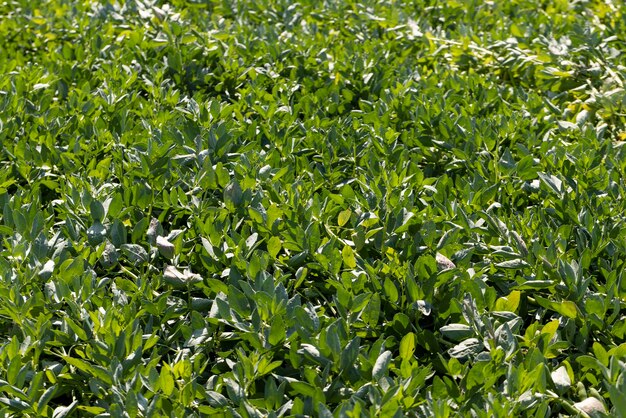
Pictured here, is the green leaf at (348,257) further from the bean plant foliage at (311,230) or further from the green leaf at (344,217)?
the green leaf at (344,217)

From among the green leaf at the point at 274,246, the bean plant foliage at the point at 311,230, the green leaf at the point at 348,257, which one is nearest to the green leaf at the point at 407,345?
the bean plant foliage at the point at 311,230

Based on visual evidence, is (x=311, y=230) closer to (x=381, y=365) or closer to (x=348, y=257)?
(x=348, y=257)

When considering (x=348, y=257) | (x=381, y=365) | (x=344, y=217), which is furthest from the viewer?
(x=344, y=217)

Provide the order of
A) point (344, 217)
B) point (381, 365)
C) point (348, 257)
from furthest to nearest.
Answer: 1. point (344, 217)
2. point (348, 257)
3. point (381, 365)

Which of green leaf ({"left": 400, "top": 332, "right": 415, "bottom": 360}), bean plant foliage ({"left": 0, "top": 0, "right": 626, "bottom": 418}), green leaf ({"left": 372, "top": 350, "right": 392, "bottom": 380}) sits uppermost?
green leaf ({"left": 372, "top": 350, "right": 392, "bottom": 380})

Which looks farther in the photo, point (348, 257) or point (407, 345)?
point (348, 257)

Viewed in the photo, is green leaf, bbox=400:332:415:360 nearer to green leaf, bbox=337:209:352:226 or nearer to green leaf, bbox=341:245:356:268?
green leaf, bbox=341:245:356:268

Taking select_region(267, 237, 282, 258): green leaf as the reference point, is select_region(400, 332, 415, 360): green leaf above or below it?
above

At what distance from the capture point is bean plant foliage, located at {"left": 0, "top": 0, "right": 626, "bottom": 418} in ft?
6.66

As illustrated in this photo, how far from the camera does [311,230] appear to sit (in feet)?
Answer: 8.18

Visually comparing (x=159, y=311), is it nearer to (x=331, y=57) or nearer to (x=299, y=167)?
(x=299, y=167)

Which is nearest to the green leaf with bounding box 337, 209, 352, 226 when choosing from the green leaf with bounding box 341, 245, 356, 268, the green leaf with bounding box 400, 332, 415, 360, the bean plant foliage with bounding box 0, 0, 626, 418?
the bean plant foliage with bounding box 0, 0, 626, 418

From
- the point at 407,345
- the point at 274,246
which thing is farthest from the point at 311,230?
the point at 407,345

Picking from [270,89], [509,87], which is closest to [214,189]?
[270,89]
